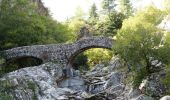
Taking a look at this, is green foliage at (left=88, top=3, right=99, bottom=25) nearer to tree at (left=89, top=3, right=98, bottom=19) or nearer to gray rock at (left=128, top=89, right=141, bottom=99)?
tree at (left=89, top=3, right=98, bottom=19)

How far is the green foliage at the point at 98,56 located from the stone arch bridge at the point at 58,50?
49.0ft

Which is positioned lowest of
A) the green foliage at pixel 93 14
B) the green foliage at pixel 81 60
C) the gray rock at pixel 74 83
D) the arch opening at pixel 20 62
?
the gray rock at pixel 74 83

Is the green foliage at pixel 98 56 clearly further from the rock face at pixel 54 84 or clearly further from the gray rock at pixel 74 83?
the gray rock at pixel 74 83

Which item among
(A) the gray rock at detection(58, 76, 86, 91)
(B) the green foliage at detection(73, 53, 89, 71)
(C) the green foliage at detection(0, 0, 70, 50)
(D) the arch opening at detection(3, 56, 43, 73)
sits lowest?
(A) the gray rock at detection(58, 76, 86, 91)

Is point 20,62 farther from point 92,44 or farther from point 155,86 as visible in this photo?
point 155,86

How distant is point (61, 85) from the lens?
54.3 m

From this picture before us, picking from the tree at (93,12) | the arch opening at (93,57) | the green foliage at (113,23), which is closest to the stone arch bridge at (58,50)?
the arch opening at (93,57)

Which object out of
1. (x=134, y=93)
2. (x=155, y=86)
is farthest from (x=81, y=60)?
(x=155, y=86)

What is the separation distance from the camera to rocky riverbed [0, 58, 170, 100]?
1646 inches

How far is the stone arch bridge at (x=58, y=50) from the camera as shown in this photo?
5600 centimetres

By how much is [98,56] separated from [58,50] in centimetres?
1834

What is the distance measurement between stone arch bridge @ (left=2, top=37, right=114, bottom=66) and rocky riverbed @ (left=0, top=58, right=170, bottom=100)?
5.33 ft

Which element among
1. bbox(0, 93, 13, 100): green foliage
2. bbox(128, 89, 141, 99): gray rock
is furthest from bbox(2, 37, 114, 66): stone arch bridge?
bbox(0, 93, 13, 100): green foliage

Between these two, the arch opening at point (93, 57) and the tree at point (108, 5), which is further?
the tree at point (108, 5)
